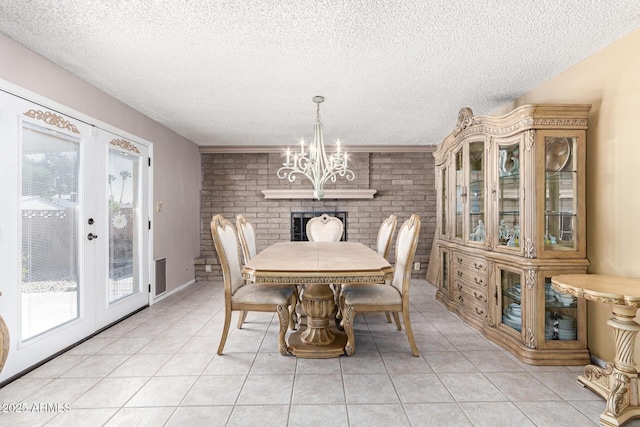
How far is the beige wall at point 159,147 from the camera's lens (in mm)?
2204

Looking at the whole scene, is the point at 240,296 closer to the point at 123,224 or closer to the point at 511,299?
the point at 123,224

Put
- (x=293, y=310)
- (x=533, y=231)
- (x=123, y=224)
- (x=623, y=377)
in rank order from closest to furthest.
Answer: (x=623, y=377)
(x=533, y=231)
(x=293, y=310)
(x=123, y=224)

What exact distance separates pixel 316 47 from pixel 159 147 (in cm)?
278

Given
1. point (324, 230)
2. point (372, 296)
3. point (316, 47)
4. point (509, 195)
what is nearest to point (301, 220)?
point (324, 230)

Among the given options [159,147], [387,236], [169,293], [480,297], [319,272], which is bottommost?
[169,293]

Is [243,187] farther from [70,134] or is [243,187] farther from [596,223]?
[596,223]

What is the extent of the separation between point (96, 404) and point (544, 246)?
9.92ft

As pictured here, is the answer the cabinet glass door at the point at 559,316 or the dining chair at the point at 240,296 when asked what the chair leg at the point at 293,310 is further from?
the cabinet glass door at the point at 559,316

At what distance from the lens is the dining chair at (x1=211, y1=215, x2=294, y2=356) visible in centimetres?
235

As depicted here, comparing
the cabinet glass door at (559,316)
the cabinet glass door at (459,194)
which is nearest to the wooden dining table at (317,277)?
the cabinet glass door at (559,316)

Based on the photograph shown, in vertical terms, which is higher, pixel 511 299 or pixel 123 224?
pixel 123 224

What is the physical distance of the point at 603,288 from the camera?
5.57ft

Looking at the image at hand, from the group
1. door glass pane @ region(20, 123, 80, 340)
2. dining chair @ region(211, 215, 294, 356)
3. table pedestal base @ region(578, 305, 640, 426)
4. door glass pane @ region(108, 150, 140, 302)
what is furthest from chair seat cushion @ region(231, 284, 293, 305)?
table pedestal base @ region(578, 305, 640, 426)

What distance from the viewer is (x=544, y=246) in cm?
232
